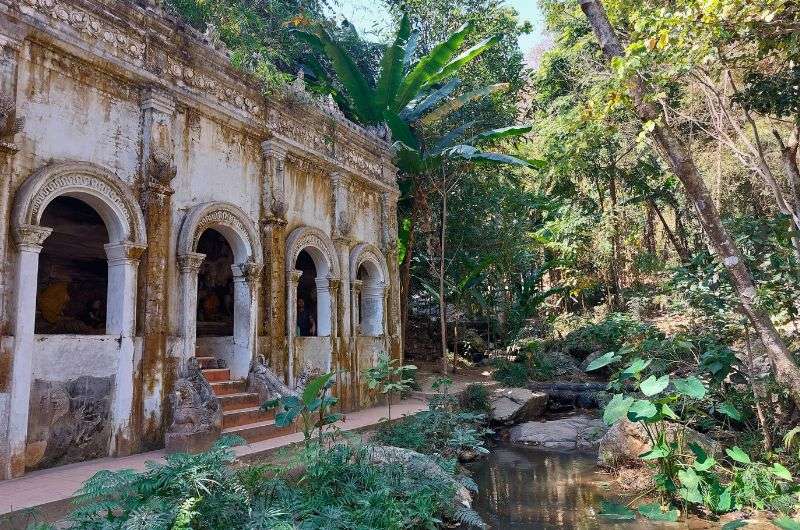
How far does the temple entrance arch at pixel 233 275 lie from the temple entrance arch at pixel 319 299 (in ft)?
2.87

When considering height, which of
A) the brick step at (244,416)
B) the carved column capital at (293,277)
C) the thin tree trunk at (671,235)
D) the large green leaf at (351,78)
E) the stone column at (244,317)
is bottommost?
the brick step at (244,416)

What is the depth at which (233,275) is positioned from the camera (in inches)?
374

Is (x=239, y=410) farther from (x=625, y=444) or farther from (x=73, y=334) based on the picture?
(x=625, y=444)

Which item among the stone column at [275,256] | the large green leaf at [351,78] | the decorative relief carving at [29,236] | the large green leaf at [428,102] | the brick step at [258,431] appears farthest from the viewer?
the large green leaf at [428,102]

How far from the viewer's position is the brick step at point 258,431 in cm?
782

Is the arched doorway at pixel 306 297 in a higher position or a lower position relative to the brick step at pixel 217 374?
higher

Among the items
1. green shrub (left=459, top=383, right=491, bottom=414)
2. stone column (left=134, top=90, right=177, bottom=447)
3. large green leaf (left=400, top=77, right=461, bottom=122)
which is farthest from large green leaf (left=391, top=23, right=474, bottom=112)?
green shrub (left=459, top=383, right=491, bottom=414)

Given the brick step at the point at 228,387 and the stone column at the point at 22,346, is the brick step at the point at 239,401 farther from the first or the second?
the stone column at the point at 22,346

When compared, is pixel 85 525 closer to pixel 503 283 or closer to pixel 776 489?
pixel 776 489

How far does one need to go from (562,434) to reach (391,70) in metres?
8.80

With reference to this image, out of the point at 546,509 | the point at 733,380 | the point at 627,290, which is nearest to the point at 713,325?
the point at 733,380

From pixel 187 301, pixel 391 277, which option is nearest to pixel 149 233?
pixel 187 301

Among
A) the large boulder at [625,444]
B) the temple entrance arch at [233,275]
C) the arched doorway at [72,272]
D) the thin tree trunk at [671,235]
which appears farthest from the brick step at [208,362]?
the thin tree trunk at [671,235]

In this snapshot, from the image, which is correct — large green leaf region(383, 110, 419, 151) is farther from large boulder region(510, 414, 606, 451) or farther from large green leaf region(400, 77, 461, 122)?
large boulder region(510, 414, 606, 451)
